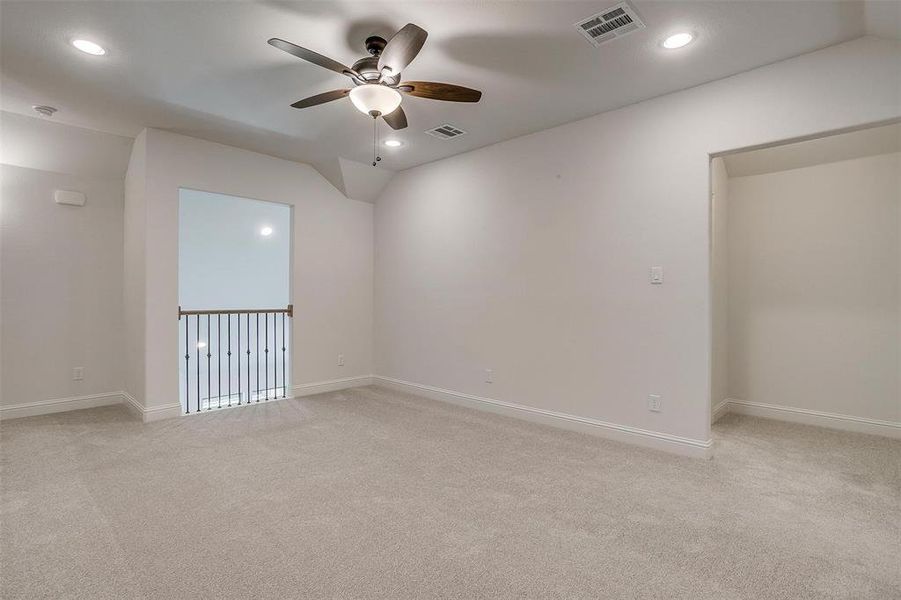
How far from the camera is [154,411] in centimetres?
403

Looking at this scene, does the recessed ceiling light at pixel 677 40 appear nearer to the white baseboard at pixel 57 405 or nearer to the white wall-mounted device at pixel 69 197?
the white wall-mounted device at pixel 69 197

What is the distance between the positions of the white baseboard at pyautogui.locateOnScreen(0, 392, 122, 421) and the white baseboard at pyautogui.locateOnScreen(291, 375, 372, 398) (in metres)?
1.83

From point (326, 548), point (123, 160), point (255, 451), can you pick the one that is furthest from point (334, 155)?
point (326, 548)

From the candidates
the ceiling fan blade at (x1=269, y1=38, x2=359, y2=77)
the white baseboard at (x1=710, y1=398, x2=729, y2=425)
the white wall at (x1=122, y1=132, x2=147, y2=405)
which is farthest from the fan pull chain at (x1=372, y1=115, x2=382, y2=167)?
A: the white baseboard at (x1=710, y1=398, x2=729, y2=425)

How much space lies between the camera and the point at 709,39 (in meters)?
2.58

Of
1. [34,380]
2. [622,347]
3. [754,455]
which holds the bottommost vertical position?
[754,455]

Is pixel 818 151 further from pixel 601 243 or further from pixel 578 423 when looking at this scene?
pixel 578 423

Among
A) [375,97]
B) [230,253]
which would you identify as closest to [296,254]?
[375,97]

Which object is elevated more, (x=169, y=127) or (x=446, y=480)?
(x=169, y=127)

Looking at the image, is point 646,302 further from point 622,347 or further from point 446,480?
point 446,480

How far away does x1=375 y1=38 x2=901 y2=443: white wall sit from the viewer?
284 cm

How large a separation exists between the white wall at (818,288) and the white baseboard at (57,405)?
6485mm

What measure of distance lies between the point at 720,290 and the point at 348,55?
3951 millimetres

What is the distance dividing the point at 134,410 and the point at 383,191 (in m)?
3.58
